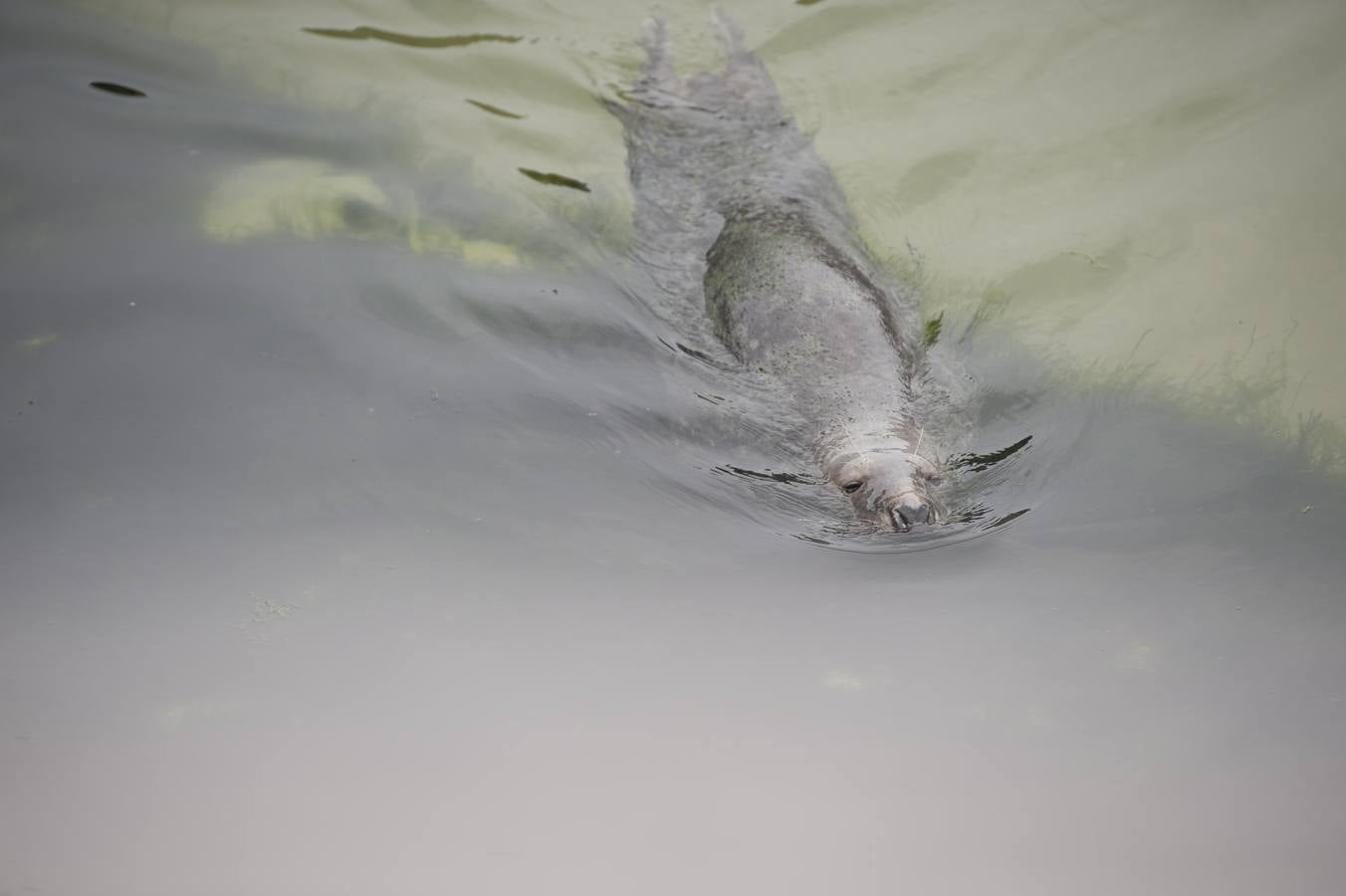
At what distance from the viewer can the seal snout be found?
4.83m

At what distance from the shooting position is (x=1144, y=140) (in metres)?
7.50

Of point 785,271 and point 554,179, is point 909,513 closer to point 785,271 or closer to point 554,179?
point 785,271

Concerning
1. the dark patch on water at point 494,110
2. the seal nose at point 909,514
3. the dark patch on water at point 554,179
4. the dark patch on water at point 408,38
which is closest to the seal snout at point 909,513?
the seal nose at point 909,514

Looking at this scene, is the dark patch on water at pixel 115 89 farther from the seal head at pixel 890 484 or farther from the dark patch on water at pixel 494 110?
the seal head at pixel 890 484

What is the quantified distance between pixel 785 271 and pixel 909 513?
192 cm

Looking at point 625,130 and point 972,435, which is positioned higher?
point 625,130

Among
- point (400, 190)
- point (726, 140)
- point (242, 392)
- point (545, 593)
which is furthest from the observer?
point (726, 140)

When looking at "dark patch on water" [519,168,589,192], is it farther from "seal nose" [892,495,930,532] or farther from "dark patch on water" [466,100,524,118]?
"seal nose" [892,495,930,532]

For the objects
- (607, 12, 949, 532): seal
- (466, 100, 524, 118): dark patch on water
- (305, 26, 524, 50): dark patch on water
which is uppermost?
(305, 26, 524, 50): dark patch on water

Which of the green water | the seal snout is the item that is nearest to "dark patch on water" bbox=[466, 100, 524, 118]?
the green water

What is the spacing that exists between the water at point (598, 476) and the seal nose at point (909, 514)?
0.17 metres

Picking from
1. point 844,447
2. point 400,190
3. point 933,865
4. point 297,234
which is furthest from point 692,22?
point 933,865

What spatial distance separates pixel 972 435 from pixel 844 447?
705mm

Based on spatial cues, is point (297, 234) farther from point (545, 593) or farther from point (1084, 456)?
point (1084, 456)
